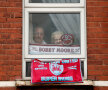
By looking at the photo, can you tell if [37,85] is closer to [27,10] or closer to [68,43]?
[68,43]

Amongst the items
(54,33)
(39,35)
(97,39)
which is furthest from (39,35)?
(97,39)

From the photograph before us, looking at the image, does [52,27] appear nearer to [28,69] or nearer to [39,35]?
→ [39,35]

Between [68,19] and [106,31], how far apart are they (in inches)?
28.5

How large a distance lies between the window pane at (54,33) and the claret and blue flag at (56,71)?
0.21 metres

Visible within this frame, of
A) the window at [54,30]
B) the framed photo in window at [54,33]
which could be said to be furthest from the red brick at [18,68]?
the framed photo in window at [54,33]

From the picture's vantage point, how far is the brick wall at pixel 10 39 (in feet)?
14.9

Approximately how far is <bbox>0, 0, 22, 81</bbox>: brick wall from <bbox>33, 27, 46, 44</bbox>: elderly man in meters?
0.29

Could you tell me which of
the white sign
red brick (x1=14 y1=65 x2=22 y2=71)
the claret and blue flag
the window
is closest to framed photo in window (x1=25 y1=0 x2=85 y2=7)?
the window

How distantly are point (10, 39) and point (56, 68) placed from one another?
0.96 m

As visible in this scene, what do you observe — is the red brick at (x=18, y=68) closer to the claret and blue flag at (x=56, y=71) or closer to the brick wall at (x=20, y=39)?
the brick wall at (x=20, y=39)

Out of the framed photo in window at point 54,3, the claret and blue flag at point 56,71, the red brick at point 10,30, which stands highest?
the framed photo in window at point 54,3

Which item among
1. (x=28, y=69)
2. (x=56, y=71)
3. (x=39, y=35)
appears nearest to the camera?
A: (x=56, y=71)

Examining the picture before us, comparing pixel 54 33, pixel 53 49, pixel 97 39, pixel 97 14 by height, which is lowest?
pixel 53 49

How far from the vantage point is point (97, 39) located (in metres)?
4.62
